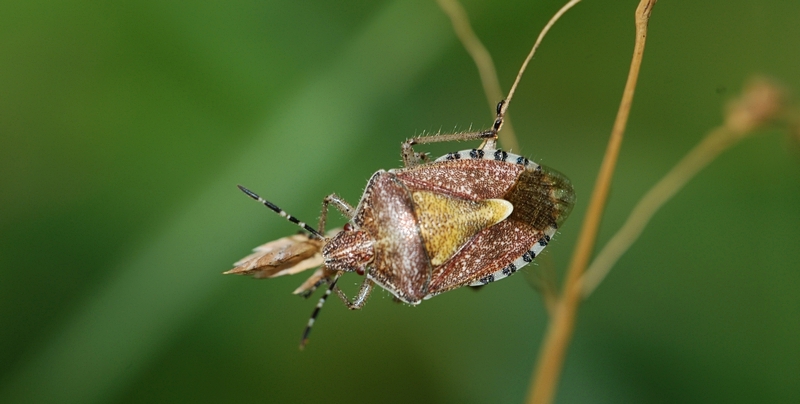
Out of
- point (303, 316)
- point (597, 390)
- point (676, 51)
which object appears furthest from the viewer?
point (676, 51)

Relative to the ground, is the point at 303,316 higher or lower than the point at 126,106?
lower

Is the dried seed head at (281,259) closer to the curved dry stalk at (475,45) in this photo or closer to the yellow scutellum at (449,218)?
the yellow scutellum at (449,218)

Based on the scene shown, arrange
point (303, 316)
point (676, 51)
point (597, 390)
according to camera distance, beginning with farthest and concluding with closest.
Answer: point (676, 51)
point (303, 316)
point (597, 390)

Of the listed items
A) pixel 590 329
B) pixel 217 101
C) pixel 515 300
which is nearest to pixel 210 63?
pixel 217 101

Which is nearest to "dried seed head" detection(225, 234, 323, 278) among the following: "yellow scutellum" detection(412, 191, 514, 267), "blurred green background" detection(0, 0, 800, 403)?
"yellow scutellum" detection(412, 191, 514, 267)

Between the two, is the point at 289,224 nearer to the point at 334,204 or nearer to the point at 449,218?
the point at 334,204

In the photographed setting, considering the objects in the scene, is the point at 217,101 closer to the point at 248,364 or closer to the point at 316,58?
the point at 316,58

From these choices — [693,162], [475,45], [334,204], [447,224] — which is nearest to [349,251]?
[334,204]

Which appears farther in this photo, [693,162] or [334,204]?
[693,162]
